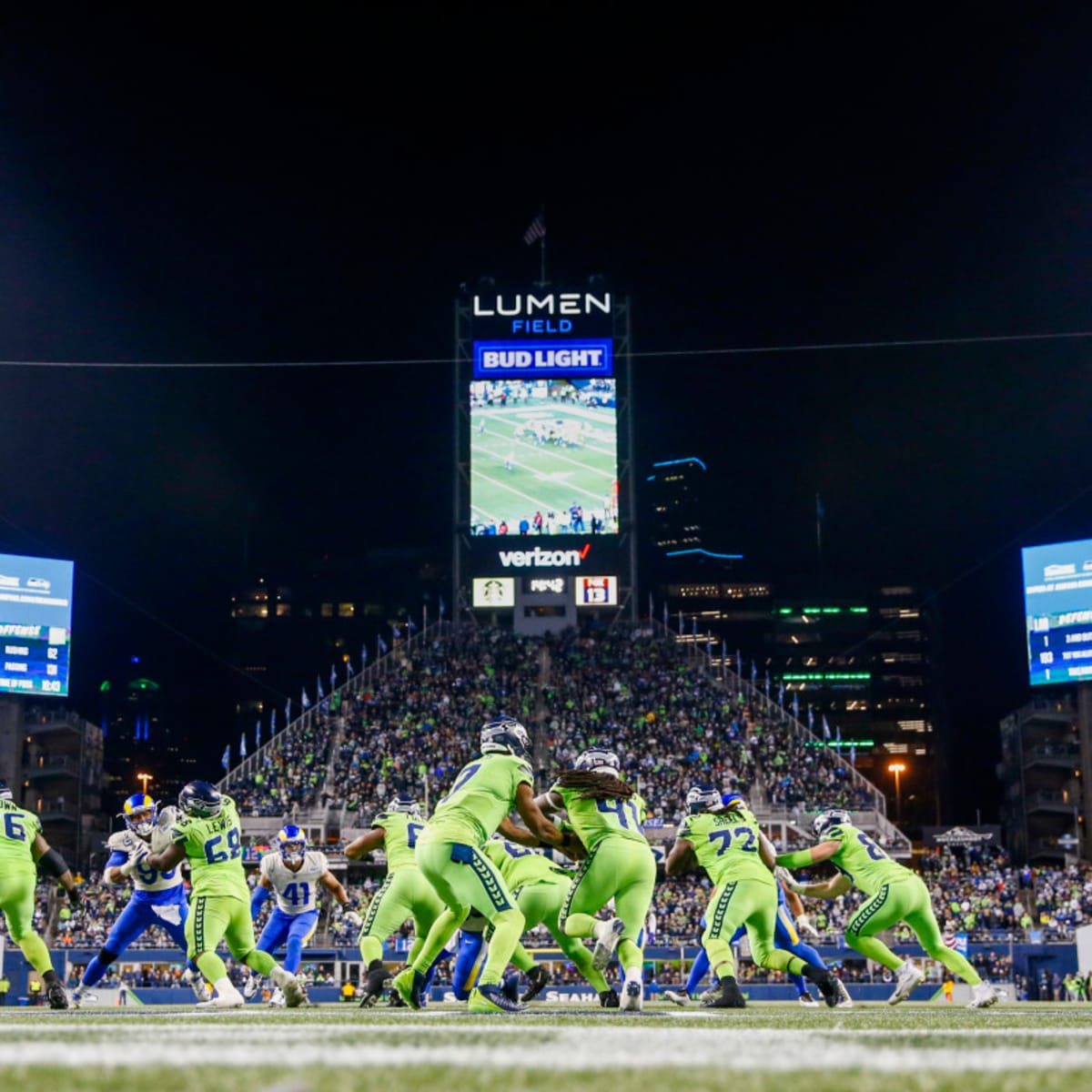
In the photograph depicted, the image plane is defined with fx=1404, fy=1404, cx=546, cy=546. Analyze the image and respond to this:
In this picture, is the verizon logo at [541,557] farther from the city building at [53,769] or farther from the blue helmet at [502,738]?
the blue helmet at [502,738]

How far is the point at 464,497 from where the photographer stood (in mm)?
69000

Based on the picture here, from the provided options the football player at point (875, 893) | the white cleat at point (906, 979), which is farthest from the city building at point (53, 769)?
the white cleat at point (906, 979)

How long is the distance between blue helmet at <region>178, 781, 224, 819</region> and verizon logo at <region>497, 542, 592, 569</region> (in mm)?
51824

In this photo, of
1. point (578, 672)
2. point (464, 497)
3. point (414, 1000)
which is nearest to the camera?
point (414, 1000)

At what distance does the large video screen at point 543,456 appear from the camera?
6738 centimetres

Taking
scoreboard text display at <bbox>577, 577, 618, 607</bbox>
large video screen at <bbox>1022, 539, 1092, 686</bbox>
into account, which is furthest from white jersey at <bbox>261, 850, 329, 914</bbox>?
scoreboard text display at <bbox>577, 577, 618, 607</bbox>

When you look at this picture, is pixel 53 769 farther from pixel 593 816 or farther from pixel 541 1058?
pixel 541 1058

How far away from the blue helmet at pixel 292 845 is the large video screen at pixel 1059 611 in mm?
47621

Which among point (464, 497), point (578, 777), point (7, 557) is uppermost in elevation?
point (464, 497)

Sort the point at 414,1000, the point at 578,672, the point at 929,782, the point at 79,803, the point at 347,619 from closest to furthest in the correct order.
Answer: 1. the point at 414,1000
2. the point at 578,672
3. the point at 79,803
4. the point at 929,782
5. the point at 347,619

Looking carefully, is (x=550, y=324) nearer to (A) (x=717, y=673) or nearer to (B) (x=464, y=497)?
(B) (x=464, y=497)

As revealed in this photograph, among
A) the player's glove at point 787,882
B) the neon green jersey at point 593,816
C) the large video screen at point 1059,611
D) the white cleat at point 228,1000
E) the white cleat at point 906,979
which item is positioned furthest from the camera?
the large video screen at point 1059,611

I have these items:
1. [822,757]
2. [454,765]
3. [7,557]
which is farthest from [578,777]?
[7,557]

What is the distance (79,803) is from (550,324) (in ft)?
126
